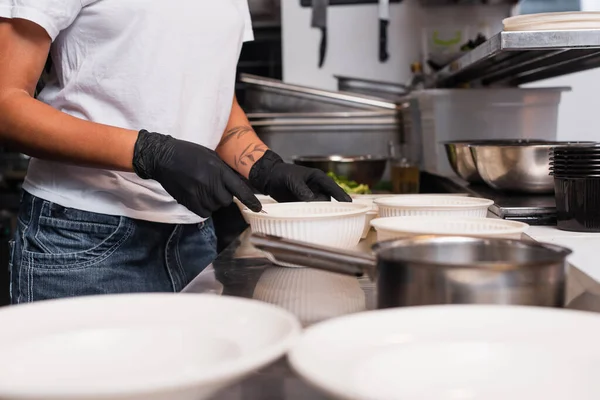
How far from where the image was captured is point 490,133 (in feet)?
9.23

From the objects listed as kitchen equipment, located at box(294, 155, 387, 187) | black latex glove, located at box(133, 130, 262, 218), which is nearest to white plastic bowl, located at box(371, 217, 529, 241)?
black latex glove, located at box(133, 130, 262, 218)

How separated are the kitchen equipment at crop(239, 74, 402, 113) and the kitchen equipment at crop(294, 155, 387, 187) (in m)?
0.72

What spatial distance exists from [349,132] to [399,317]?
2878 mm

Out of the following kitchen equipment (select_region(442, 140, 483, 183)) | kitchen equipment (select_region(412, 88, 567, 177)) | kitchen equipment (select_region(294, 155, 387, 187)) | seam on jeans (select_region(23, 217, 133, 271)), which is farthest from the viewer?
kitchen equipment (select_region(294, 155, 387, 187))

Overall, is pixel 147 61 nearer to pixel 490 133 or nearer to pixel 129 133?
Result: pixel 129 133

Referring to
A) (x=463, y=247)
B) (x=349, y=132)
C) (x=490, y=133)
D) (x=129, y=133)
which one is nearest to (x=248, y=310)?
(x=463, y=247)

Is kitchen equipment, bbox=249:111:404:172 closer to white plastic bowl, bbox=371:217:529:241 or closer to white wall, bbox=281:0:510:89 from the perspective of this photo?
white wall, bbox=281:0:510:89

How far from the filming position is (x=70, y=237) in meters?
1.68

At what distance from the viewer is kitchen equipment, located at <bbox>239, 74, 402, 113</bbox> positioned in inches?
140

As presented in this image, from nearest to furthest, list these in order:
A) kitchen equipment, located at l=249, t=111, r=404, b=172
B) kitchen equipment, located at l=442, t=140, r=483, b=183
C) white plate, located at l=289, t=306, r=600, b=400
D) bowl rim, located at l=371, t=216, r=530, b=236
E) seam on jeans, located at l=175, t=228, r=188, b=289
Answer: white plate, located at l=289, t=306, r=600, b=400 → bowl rim, located at l=371, t=216, r=530, b=236 → seam on jeans, located at l=175, t=228, r=188, b=289 → kitchen equipment, located at l=442, t=140, r=483, b=183 → kitchen equipment, located at l=249, t=111, r=404, b=172

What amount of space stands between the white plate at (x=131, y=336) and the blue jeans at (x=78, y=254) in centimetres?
93

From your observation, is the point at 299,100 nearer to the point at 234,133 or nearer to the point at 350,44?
the point at 350,44

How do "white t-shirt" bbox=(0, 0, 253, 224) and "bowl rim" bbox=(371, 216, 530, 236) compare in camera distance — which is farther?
"white t-shirt" bbox=(0, 0, 253, 224)

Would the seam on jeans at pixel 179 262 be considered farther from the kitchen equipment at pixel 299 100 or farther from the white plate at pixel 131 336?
the kitchen equipment at pixel 299 100
